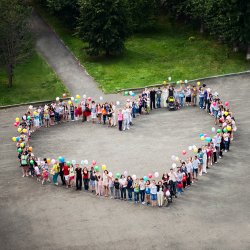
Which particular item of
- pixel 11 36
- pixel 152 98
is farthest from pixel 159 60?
pixel 11 36

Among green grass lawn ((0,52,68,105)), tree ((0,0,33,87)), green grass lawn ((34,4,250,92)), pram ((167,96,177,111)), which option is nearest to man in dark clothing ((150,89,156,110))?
pram ((167,96,177,111))

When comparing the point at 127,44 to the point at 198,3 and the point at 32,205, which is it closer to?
the point at 198,3

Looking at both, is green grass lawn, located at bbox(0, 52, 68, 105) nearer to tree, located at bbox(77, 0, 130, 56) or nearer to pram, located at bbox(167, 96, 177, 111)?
tree, located at bbox(77, 0, 130, 56)

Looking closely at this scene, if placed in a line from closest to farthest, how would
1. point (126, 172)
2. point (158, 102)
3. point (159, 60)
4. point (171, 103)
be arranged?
point (126, 172)
point (171, 103)
point (158, 102)
point (159, 60)

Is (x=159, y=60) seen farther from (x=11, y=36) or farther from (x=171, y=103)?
(x=11, y=36)

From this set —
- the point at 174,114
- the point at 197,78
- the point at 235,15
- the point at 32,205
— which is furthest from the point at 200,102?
the point at 32,205

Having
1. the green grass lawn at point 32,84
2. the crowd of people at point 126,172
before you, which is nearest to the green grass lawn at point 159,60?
the green grass lawn at point 32,84
